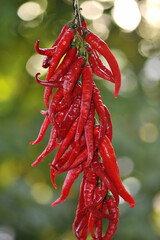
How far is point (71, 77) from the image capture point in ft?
3.45

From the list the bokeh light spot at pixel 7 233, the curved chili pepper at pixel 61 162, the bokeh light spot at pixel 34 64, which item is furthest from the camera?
the bokeh light spot at pixel 34 64

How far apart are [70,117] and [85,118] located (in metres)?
0.06

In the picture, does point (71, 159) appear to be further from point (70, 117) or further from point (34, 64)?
point (34, 64)

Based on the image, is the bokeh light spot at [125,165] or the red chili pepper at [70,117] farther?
the bokeh light spot at [125,165]

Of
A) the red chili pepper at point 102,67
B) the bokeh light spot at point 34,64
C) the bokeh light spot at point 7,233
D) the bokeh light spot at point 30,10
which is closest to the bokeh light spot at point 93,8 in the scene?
the bokeh light spot at point 30,10

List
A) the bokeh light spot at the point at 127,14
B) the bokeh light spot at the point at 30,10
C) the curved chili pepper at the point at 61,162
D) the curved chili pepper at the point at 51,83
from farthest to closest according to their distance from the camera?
the bokeh light spot at the point at 127,14 < the bokeh light spot at the point at 30,10 < the curved chili pepper at the point at 61,162 < the curved chili pepper at the point at 51,83

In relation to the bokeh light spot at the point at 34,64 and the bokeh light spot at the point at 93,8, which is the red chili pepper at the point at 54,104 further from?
the bokeh light spot at the point at 93,8

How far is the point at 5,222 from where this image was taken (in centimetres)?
369

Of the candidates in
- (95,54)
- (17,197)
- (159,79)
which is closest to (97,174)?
(95,54)

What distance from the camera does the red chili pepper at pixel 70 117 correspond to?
109 centimetres

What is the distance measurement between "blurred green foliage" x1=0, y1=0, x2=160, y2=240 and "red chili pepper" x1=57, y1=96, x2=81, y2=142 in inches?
95.9

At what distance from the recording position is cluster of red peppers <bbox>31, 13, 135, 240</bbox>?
106 centimetres

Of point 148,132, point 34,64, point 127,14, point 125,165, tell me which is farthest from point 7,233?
point 127,14

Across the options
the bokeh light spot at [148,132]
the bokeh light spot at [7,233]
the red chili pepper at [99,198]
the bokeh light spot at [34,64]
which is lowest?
the bokeh light spot at [7,233]
